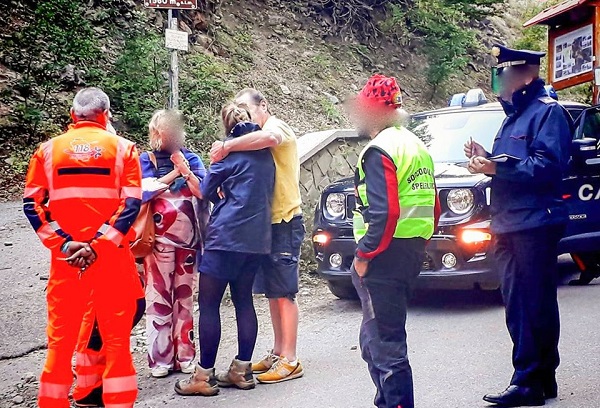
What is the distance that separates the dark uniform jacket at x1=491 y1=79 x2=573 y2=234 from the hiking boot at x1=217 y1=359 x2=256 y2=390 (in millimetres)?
1923

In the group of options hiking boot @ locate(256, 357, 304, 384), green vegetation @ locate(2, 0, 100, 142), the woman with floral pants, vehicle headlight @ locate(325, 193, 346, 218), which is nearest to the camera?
hiking boot @ locate(256, 357, 304, 384)

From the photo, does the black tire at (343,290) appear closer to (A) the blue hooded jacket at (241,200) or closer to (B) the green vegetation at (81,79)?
(A) the blue hooded jacket at (241,200)

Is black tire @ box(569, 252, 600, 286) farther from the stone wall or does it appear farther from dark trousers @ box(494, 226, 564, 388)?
dark trousers @ box(494, 226, 564, 388)

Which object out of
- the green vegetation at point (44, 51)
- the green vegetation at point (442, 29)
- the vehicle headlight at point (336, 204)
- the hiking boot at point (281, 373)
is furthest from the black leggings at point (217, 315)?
the green vegetation at point (442, 29)

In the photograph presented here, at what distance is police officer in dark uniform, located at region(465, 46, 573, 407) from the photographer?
4.42m

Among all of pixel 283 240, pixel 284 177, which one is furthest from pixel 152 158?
pixel 283 240

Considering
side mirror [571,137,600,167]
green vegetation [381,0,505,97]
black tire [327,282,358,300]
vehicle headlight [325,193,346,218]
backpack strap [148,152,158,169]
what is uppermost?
green vegetation [381,0,505,97]

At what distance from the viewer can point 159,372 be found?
5.42 metres

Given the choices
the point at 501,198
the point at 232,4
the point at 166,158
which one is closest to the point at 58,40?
the point at 232,4

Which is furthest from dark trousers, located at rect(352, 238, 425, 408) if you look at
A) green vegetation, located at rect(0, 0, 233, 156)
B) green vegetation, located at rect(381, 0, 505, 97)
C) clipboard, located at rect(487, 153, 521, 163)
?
green vegetation, located at rect(381, 0, 505, 97)

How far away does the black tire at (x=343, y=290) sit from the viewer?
7.51 metres

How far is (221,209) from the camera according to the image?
505cm

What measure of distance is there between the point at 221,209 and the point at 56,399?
Answer: 1.59m

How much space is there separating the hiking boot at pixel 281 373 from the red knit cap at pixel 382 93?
7.02ft
